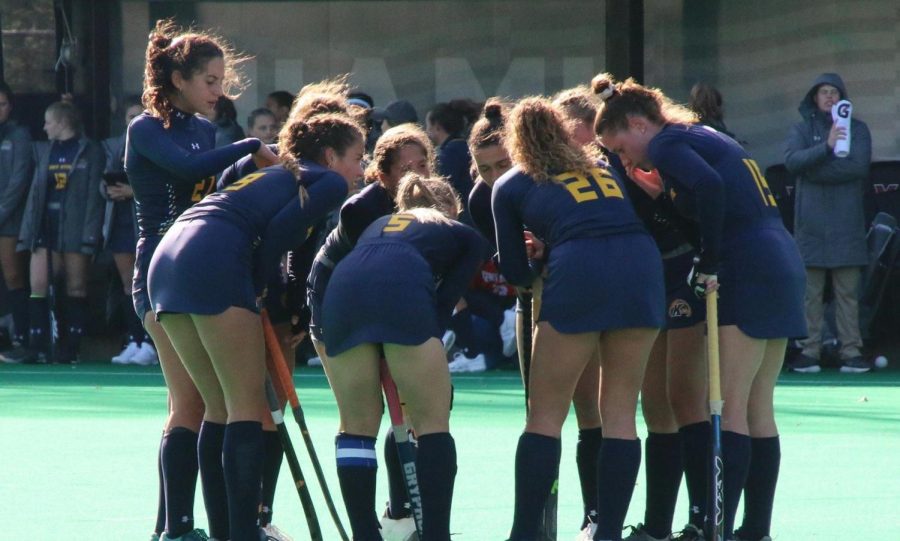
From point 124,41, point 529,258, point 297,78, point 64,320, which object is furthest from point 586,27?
point 529,258

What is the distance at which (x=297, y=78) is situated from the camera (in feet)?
42.8

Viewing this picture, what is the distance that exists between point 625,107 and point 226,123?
7.01 m

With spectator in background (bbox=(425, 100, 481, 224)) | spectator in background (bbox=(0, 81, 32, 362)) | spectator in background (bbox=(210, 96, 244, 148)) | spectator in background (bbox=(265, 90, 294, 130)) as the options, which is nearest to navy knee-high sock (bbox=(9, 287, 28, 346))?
spectator in background (bbox=(0, 81, 32, 362))

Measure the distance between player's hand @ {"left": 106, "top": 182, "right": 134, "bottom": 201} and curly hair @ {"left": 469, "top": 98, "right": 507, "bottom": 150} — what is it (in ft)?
21.5

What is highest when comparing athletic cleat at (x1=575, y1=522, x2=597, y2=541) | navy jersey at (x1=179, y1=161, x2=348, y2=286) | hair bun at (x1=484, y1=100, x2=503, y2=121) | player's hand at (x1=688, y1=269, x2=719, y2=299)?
hair bun at (x1=484, y1=100, x2=503, y2=121)

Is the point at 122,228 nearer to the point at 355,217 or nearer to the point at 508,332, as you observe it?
the point at 508,332

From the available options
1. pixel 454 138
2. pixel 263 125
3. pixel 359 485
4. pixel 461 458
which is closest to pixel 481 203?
pixel 359 485

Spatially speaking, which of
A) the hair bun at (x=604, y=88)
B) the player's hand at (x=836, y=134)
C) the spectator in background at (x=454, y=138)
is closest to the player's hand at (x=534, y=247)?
the hair bun at (x=604, y=88)

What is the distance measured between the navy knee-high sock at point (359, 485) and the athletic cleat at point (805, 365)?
6.90 m

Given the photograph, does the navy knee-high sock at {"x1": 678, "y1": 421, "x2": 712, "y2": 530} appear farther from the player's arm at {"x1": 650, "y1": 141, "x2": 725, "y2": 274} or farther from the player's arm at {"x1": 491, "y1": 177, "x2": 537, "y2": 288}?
the player's arm at {"x1": 491, "y1": 177, "x2": 537, "y2": 288}

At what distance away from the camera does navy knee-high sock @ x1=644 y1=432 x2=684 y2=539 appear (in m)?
5.48

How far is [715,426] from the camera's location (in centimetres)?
518

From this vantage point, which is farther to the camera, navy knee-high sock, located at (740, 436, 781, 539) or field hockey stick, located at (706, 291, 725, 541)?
navy knee-high sock, located at (740, 436, 781, 539)

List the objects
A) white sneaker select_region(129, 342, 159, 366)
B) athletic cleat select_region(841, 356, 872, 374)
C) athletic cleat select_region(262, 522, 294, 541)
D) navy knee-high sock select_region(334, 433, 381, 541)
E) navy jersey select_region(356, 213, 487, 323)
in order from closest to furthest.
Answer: navy knee-high sock select_region(334, 433, 381, 541) < navy jersey select_region(356, 213, 487, 323) < athletic cleat select_region(262, 522, 294, 541) < athletic cleat select_region(841, 356, 872, 374) < white sneaker select_region(129, 342, 159, 366)
